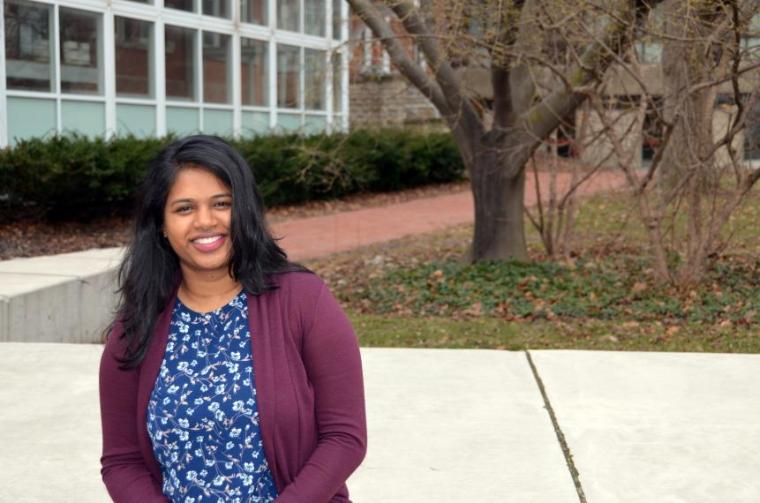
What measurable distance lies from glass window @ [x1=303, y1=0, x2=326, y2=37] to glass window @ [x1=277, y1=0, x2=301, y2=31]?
33 cm

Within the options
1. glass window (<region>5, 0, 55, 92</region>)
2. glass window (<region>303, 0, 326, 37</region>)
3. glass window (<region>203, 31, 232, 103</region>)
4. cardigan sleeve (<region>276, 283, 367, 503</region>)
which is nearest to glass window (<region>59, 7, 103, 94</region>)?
glass window (<region>5, 0, 55, 92</region>)

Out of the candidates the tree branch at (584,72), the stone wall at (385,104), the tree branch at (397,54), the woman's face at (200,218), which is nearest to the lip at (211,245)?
the woman's face at (200,218)

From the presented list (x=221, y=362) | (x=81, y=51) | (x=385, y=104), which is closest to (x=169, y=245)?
(x=221, y=362)

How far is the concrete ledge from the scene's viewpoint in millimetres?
7297

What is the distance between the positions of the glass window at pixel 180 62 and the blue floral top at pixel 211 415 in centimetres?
1764

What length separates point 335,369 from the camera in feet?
7.80

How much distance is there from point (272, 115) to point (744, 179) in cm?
1482

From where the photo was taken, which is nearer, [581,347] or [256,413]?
[256,413]

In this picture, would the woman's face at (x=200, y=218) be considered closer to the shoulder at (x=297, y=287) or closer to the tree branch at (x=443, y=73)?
the shoulder at (x=297, y=287)

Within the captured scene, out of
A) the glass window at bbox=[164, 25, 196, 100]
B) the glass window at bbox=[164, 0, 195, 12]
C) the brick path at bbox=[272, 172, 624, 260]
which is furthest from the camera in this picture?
the glass window at bbox=[164, 25, 196, 100]

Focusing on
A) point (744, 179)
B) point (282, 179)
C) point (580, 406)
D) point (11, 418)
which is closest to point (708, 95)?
point (744, 179)

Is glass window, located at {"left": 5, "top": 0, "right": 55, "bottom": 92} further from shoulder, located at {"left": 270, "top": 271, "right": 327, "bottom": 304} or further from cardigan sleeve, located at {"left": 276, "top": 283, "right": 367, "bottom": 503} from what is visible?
cardigan sleeve, located at {"left": 276, "top": 283, "right": 367, "bottom": 503}

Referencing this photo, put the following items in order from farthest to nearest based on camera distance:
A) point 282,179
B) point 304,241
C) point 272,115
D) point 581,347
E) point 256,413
→ point 272,115 → point 282,179 → point 304,241 → point 581,347 → point 256,413

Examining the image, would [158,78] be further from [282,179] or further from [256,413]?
[256,413]
